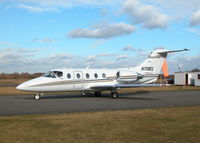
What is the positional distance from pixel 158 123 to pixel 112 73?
16.4 meters

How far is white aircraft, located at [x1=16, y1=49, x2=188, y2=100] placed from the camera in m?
21.7

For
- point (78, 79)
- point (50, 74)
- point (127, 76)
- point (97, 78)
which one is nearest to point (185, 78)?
point (127, 76)

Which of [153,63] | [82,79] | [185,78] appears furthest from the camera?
[185,78]

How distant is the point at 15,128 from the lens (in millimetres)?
8945

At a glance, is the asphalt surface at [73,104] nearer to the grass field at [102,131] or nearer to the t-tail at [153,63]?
the grass field at [102,131]

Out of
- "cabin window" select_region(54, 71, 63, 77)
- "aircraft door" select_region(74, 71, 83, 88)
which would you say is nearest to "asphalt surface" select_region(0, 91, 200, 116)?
"cabin window" select_region(54, 71, 63, 77)

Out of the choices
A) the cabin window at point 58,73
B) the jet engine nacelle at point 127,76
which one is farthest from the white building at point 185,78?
the cabin window at point 58,73

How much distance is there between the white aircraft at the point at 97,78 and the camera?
21.7 meters

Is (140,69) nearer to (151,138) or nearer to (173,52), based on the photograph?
(173,52)

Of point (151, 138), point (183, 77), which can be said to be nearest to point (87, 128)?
point (151, 138)

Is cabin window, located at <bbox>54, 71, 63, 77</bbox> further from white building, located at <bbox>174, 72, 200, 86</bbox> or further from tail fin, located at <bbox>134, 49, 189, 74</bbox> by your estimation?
white building, located at <bbox>174, 72, 200, 86</bbox>

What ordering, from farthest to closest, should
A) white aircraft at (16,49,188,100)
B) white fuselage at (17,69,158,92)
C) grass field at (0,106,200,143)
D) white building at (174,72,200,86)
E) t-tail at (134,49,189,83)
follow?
white building at (174,72,200,86)
t-tail at (134,49,189,83)
white aircraft at (16,49,188,100)
white fuselage at (17,69,158,92)
grass field at (0,106,200,143)

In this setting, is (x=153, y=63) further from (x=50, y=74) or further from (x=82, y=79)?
(x=50, y=74)

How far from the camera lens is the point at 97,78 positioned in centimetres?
2497
